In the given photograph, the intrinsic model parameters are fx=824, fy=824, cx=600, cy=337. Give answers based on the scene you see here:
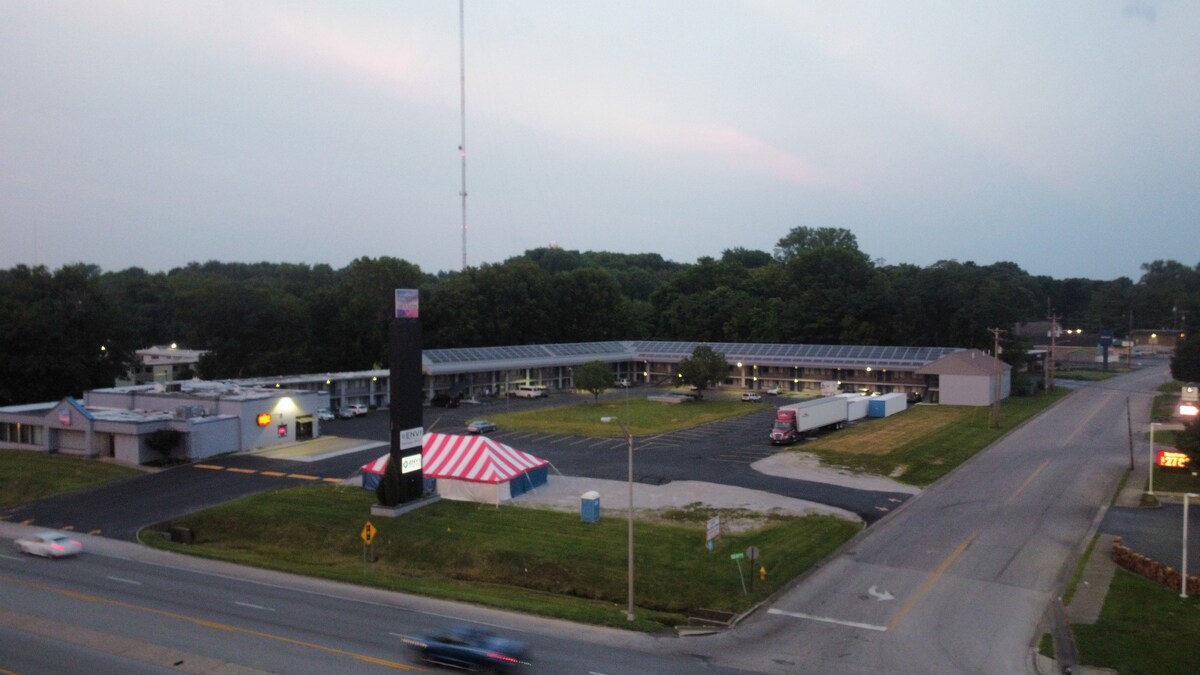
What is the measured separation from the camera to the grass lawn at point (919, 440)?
48.8 m

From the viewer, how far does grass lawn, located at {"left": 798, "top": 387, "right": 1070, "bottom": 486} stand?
48844mm

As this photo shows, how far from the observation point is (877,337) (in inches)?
3935

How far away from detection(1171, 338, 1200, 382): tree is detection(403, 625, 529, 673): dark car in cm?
8112

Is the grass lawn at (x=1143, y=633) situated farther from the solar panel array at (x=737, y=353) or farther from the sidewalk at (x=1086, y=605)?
the solar panel array at (x=737, y=353)

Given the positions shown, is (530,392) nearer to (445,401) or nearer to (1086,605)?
(445,401)

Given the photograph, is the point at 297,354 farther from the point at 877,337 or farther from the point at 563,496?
the point at 877,337

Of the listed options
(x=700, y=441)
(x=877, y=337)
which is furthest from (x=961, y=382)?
(x=700, y=441)

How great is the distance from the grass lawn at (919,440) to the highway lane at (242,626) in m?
28.1

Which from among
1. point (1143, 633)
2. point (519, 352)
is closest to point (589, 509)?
point (1143, 633)

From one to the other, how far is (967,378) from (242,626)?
6924cm

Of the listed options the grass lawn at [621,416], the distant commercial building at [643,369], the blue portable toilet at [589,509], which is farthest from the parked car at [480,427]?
the blue portable toilet at [589,509]

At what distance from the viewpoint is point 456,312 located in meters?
98.5

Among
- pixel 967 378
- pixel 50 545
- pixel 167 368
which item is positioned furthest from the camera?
pixel 167 368

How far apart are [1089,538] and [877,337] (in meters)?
67.9
